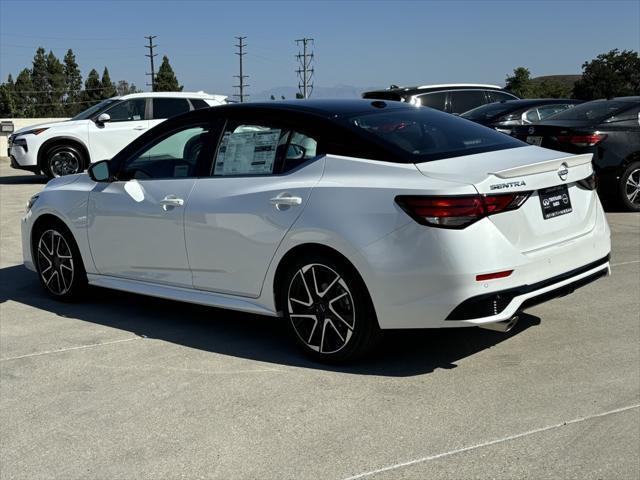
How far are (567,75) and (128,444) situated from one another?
154105 mm

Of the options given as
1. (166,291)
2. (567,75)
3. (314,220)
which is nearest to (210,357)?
(166,291)

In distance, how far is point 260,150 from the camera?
5023mm

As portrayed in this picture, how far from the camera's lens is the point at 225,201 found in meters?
5.03

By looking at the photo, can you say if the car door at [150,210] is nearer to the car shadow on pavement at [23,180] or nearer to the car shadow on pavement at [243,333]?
the car shadow on pavement at [243,333]

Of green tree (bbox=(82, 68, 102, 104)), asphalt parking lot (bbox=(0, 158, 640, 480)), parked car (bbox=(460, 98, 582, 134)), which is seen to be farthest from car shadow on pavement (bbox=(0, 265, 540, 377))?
green tree (bbox=(82, 68, 102, 104))

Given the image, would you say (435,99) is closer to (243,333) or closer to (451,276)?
(243,333)

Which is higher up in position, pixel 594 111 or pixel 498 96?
pixel 498 96

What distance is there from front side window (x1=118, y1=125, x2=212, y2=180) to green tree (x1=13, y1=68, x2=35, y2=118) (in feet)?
407

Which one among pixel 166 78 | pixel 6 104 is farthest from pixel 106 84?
pixel 6 104

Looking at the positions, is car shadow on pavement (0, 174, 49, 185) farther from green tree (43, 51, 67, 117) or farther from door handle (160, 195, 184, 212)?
green tree (43, 51, 67, 117)

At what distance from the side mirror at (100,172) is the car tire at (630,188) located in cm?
690

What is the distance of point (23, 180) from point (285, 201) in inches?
556

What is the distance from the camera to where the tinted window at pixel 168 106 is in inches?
615

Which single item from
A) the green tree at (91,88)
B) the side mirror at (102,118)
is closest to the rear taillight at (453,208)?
the side mirror at (102,118)
